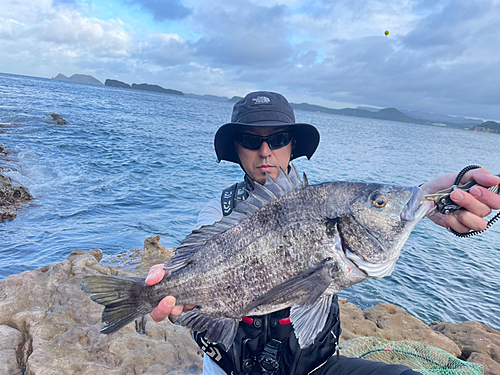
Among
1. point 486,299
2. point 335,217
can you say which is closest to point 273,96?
point 335,217

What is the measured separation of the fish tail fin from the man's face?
2122 mm

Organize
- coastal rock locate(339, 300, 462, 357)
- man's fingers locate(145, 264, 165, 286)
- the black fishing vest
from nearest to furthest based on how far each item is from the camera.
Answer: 1. man's fingers locate(145, 264, 165, 286)
2. the black fishing vest
3. coastal rock locate(339, 300, 462, 357)

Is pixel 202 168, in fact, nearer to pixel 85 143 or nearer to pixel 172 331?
pixel 85 143

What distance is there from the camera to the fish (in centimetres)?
232

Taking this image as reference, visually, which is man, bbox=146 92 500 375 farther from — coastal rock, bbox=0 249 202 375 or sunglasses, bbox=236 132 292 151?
coastal rock, bbox=0 249 202 375

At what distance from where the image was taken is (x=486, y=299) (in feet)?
28.1

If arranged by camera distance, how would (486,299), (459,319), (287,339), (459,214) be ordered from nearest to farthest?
(459,214) → (287,339) → (459,319) → (486,299)

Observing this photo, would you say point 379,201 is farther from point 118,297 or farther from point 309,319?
Answer: point 118,297

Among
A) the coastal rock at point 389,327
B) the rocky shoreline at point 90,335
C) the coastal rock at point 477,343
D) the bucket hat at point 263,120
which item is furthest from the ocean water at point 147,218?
the bucket hat at point 263,120

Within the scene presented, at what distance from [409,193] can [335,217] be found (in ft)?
2.01

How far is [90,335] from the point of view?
4039 millimetres

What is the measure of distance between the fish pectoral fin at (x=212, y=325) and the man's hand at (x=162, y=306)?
0.31 ft

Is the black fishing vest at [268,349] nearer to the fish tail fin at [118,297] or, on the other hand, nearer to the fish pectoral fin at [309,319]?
the fish pectoral fin at [309,319]

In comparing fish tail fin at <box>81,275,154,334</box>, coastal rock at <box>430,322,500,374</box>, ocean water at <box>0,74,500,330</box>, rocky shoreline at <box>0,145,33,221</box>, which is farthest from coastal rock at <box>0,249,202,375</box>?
rocky shoreline at <box>0,145,33,221</box>
